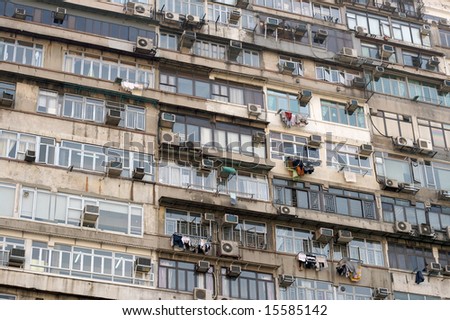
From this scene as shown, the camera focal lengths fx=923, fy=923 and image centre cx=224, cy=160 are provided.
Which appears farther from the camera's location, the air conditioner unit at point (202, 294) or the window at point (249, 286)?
the window at point (249, 286)

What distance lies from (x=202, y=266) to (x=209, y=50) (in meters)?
8.58

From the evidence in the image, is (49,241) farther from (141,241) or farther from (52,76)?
(52,76)

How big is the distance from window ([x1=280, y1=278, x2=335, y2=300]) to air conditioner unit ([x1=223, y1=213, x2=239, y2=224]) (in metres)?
2.60

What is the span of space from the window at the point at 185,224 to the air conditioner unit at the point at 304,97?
6288mm

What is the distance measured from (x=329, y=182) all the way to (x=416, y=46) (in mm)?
8204

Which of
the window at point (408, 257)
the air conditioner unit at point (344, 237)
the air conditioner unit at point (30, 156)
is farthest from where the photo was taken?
the window at point (408, 257)

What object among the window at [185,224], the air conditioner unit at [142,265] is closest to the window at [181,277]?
the air conditioner unit at [142,265]

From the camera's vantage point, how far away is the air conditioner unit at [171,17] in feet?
107

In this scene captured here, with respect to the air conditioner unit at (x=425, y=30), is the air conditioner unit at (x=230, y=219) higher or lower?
lower

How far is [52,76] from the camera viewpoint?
2980cm

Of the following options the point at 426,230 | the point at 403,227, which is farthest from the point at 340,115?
the point at 426,230

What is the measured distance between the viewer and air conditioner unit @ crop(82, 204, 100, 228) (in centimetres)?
2756

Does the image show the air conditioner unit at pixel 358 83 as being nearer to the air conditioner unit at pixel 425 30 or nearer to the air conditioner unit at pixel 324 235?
the air conditioner unit at pixel 425 30

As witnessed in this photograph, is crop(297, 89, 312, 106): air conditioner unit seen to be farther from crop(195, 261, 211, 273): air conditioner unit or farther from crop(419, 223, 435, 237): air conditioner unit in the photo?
crop(195, 261, 211, 273): air conditioner unit
